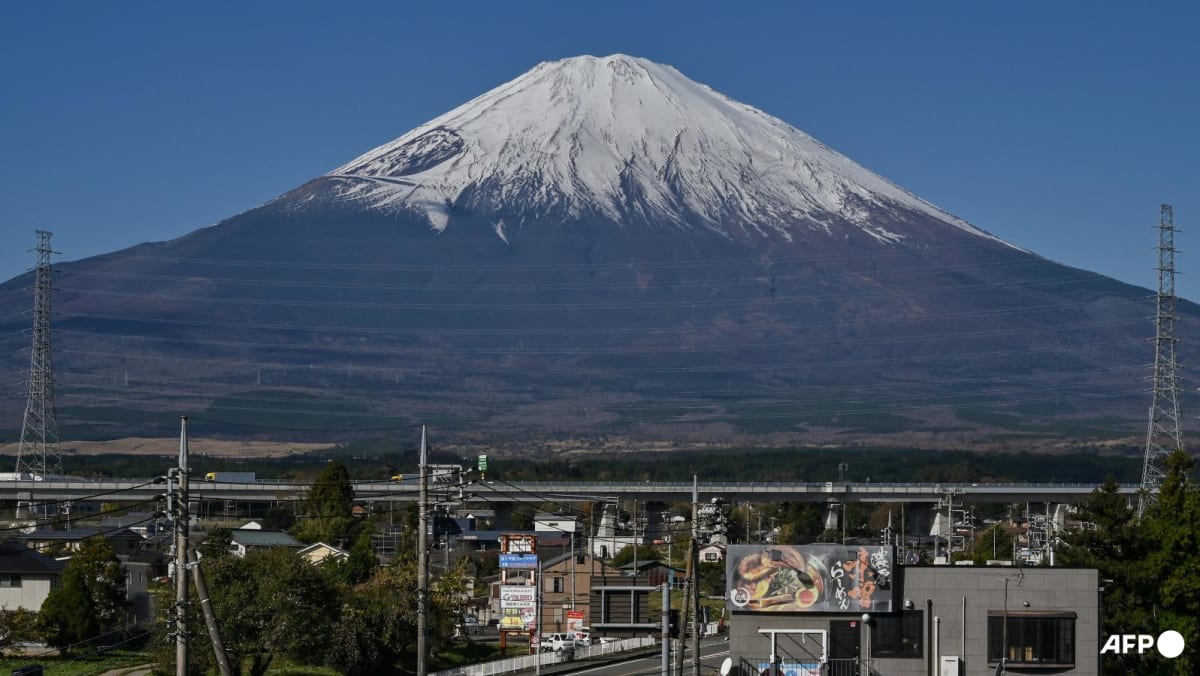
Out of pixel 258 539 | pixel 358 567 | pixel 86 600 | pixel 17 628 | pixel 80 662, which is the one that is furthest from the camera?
pixel 258 539

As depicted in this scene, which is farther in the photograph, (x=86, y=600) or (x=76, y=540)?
(x=76, y=540)

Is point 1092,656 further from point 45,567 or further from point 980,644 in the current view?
point 45,567

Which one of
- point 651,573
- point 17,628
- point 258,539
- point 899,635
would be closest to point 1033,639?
point 899,635

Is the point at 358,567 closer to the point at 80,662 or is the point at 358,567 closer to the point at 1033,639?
the point at 80,662

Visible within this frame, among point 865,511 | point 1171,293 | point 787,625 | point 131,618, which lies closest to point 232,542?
point 131,618

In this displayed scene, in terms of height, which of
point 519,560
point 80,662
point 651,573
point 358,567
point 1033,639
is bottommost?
point 80,662

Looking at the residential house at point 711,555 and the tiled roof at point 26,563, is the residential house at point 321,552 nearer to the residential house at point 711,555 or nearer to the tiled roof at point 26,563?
the tiled roof at point 26,563

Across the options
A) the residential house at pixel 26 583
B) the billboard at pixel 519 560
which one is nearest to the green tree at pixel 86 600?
the residential house at pixel 26 583

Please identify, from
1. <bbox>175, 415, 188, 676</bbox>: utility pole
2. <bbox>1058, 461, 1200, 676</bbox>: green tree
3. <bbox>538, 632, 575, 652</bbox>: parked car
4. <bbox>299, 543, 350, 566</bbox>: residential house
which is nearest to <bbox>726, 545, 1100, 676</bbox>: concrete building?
<bbox>1058, 461, 1200, 676</bbox>: green tree

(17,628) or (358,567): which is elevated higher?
(358,567)
